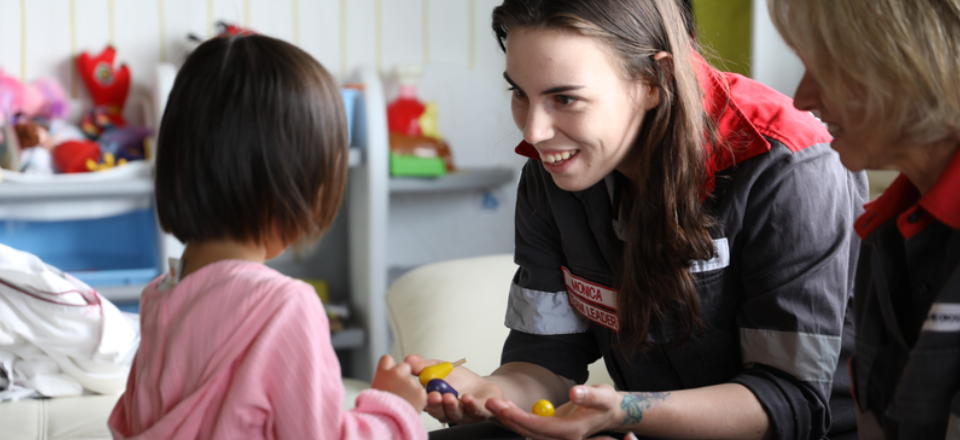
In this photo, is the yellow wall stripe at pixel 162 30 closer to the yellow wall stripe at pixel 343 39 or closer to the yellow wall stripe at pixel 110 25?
the yellow wall stripe at pixel 110 25

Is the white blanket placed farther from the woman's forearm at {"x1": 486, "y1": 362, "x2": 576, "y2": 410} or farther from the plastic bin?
the woman's forearm at {"x1": 486, "y1": 362, "x2": 576, "y2": 410}

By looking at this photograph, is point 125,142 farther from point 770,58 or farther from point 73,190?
point 770,58

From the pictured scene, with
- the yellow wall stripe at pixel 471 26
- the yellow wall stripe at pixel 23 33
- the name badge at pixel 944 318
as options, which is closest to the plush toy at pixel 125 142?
the yellow wall stripe at pixel 23 33

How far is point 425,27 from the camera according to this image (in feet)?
8.37

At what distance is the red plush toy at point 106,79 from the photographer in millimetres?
2174

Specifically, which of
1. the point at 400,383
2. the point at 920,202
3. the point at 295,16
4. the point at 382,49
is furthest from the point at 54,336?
the point at 920,202

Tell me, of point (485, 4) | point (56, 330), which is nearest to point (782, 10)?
point (56, 330)

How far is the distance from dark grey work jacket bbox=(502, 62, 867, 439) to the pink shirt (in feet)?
Answer: 1.55

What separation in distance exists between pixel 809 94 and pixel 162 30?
2.02 metres

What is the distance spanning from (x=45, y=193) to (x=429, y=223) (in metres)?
1.11

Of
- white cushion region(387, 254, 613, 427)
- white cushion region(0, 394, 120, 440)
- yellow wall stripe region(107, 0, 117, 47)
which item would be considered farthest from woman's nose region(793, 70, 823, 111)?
yellow wall stripe region(107, 0, 117, 47)

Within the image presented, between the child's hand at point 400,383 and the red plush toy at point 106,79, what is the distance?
66.6 inches

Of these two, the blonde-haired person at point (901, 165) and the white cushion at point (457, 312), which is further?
the white cushion at point (457, 312)

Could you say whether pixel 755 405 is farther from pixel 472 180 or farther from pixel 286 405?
pixel 472 180
